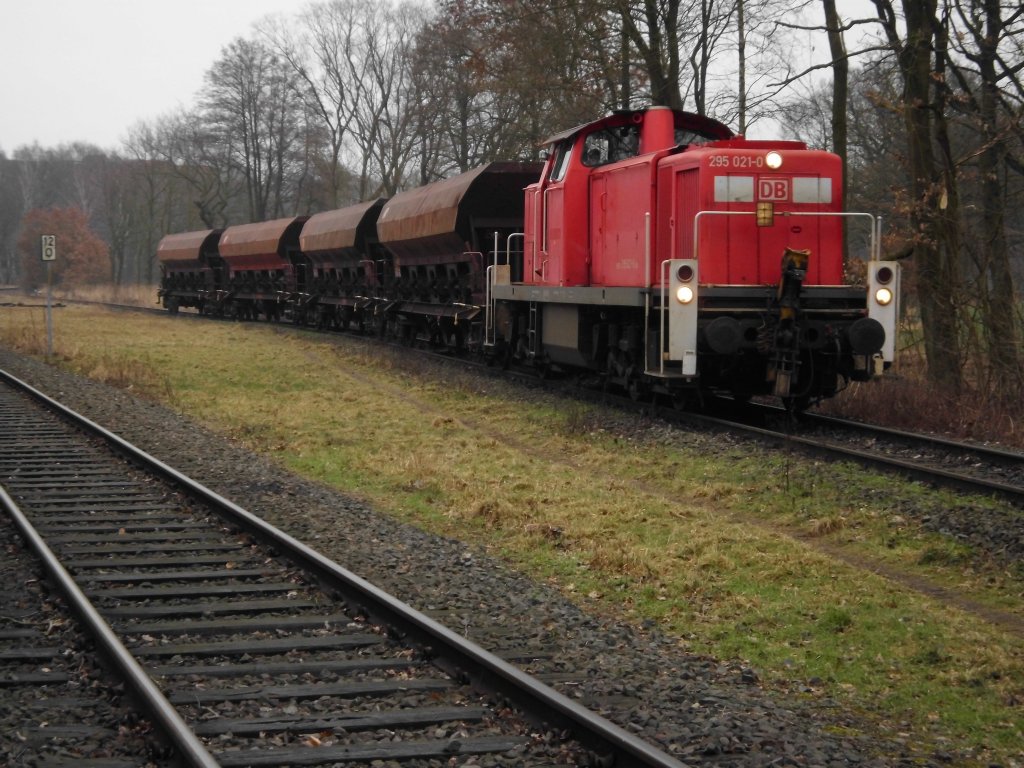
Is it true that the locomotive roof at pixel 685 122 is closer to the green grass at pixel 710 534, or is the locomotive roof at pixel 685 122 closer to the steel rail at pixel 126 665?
the green grass at pixel 710 534

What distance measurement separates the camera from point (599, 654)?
217 inches

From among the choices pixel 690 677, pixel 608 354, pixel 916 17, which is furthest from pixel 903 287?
pixel 690 677

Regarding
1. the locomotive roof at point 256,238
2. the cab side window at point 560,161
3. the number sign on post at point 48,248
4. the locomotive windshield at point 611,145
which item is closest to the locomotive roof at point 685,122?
the locomotive windshield at point 611,145

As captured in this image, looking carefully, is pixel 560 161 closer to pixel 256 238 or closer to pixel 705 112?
pixel 705 112

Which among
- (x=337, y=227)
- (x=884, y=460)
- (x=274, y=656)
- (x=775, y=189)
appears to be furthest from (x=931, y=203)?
(x=337, y=227)

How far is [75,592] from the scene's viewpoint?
6.19 m

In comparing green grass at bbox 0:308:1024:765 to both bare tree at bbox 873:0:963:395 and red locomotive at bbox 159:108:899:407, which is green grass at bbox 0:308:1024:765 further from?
bare tree at bbox 873:0:963:395

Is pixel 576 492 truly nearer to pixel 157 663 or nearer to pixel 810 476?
pixel 810 476

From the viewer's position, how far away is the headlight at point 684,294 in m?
11.9

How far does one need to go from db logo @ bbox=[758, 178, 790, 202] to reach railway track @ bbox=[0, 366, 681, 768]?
7.04 metres

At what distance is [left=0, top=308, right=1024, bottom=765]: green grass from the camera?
5434mm

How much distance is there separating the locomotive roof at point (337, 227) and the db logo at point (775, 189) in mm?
17193

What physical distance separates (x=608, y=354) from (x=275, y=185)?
53446mm

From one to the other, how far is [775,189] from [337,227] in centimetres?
1929
